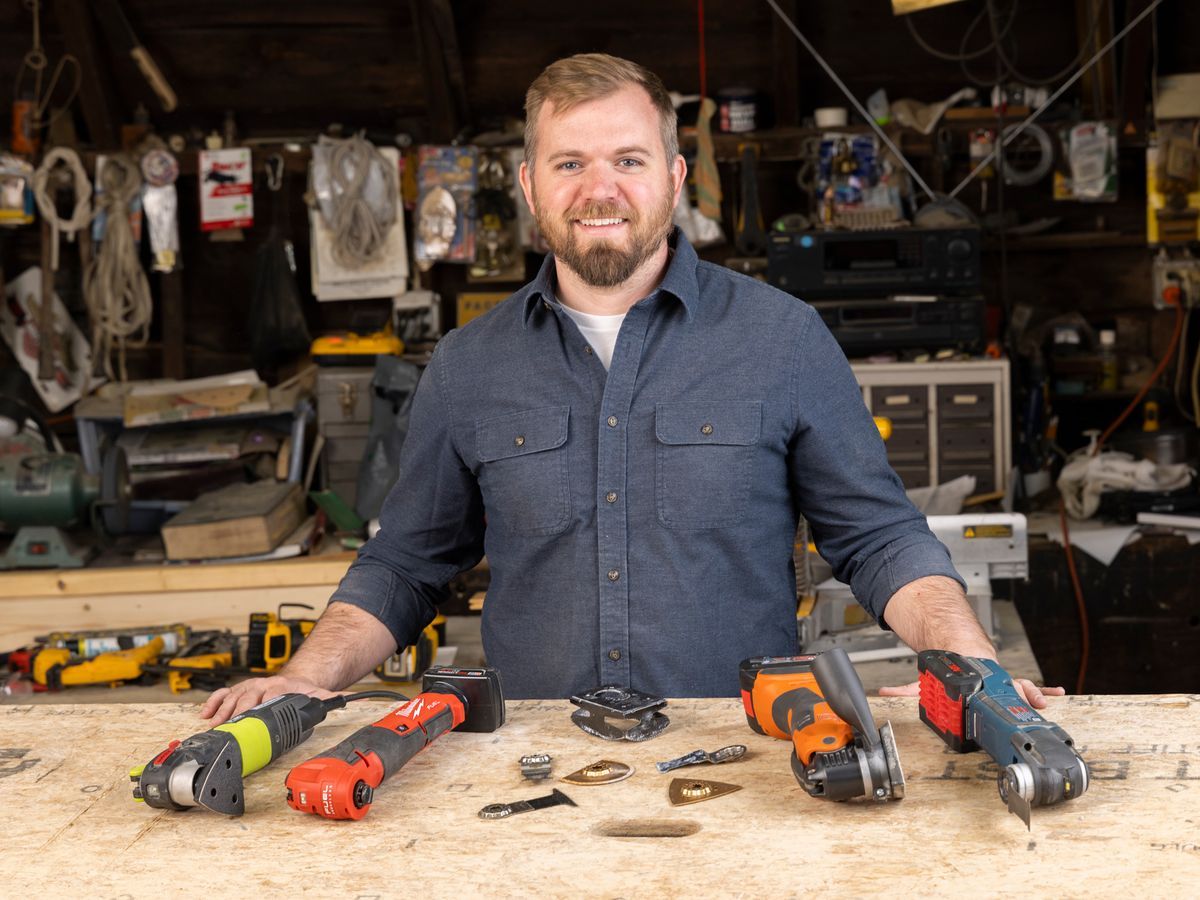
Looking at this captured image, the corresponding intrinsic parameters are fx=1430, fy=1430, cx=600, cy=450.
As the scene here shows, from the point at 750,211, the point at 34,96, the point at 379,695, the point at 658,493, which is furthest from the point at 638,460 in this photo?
the point at 34,96

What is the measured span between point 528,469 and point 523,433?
55 mm

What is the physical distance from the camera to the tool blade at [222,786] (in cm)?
137

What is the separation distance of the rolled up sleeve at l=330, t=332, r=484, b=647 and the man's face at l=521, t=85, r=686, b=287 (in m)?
0.31

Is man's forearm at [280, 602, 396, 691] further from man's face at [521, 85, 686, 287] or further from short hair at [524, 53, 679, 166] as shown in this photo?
short hair at [524, 53, 679, 166]

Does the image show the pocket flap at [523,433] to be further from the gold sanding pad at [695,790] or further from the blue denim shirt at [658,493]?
the gold sanding pad at [695,790]

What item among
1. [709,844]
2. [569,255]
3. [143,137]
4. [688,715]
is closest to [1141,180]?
[143,137]

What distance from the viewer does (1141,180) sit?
5793mm

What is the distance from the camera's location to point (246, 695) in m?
1.70

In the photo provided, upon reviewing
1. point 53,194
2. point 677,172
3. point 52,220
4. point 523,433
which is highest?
point 53,194

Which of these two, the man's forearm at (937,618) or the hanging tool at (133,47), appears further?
the hanging tool at (133,47)

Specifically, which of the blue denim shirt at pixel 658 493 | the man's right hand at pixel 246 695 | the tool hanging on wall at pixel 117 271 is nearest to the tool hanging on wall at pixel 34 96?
the tool hanging on wall at pixel 117 271

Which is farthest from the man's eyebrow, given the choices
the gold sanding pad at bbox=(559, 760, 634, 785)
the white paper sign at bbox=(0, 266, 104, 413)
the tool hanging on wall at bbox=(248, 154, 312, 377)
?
the white paper sign at bbox=(0, 266, 104, 413)

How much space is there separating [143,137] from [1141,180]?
405 cm

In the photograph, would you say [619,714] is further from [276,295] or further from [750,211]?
[276,295]
